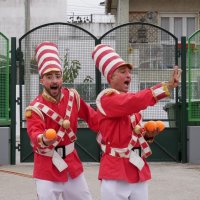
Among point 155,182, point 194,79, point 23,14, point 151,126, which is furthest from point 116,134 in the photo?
point 23,14

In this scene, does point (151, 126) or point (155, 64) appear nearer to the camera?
point (151, 126)

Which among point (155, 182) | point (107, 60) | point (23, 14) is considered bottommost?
point (155, 182)

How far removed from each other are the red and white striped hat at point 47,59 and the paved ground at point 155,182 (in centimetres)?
265

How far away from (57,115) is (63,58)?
5277mm

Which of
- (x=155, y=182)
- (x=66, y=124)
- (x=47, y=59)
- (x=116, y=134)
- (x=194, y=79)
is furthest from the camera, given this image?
(x=194, y=79)

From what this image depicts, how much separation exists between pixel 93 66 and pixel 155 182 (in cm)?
272

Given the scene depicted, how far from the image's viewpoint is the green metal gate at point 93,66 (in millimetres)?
9812

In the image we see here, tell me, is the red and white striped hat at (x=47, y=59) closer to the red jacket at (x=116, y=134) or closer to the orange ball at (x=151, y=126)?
the red jacket at (x=116, y=134)

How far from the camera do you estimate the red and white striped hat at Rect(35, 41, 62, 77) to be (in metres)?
4.78

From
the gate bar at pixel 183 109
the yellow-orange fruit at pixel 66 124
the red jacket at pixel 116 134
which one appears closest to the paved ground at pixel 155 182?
the gate bar at pixel 183 109

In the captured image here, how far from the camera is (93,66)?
988 centimetres

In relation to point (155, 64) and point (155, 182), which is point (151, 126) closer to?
point (155, 182)

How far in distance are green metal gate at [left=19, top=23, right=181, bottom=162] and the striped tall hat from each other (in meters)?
5.24

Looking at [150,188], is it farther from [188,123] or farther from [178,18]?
[178,18]
